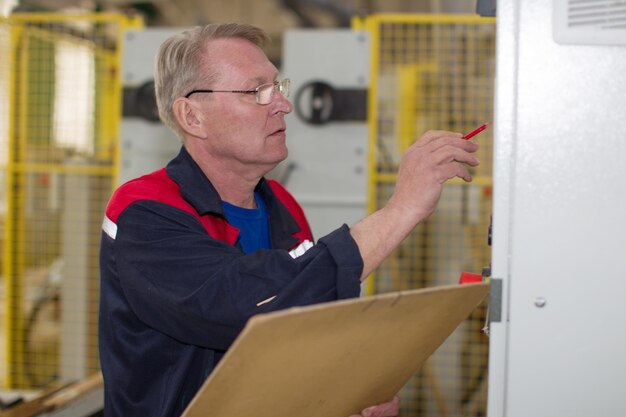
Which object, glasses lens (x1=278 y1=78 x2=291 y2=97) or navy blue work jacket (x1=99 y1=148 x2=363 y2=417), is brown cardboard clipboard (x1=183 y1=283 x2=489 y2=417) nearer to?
navy blue work jacket (x1=99 y1=148 x2=363 y2=417)

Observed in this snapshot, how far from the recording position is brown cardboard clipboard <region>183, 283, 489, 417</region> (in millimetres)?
1011

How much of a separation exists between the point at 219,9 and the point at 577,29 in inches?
355

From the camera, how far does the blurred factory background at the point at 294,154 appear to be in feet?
10.1

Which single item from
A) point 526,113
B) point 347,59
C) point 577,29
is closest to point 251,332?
point 526,113

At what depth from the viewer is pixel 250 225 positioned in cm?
182

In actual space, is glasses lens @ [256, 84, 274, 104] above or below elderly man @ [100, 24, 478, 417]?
above

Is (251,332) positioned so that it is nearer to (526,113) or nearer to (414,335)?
(414,335)

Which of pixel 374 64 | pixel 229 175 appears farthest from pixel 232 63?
pixel 374 64

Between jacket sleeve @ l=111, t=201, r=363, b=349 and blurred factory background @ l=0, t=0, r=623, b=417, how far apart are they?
1017 millimetres

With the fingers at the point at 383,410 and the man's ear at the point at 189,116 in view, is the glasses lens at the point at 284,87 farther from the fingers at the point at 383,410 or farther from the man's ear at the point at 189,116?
the fingers at the point at 383,410

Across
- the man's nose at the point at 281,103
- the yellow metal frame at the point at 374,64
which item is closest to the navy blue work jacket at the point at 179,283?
the man's nose at the point at 281,103

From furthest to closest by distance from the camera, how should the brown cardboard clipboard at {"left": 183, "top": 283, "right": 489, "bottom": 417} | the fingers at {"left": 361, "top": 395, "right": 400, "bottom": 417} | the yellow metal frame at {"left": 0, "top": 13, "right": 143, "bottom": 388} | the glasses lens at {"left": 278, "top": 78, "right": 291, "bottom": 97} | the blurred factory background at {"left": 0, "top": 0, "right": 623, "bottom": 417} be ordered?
the yellow metal frame at {"left": 0, "top": 13, "right": 143, "bottom": 388}, the blurred factory background at {"left": 0, "top": 0, "right": 623, "bottom": 417}, the glasses lens at {"left": 278, "top": 78, "right": 291, "bottom": 97}, the fingers at {"left": 361, "top": 395, "right": 400, "bottom": 417}, the brown cardboard clipboard at {"left": 183, "top": 283, "right": 489, "bottom": 417}

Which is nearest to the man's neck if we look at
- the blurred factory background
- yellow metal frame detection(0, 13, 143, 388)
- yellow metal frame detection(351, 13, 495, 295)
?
the blurred factory background

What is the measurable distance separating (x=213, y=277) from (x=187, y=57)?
0.65m
